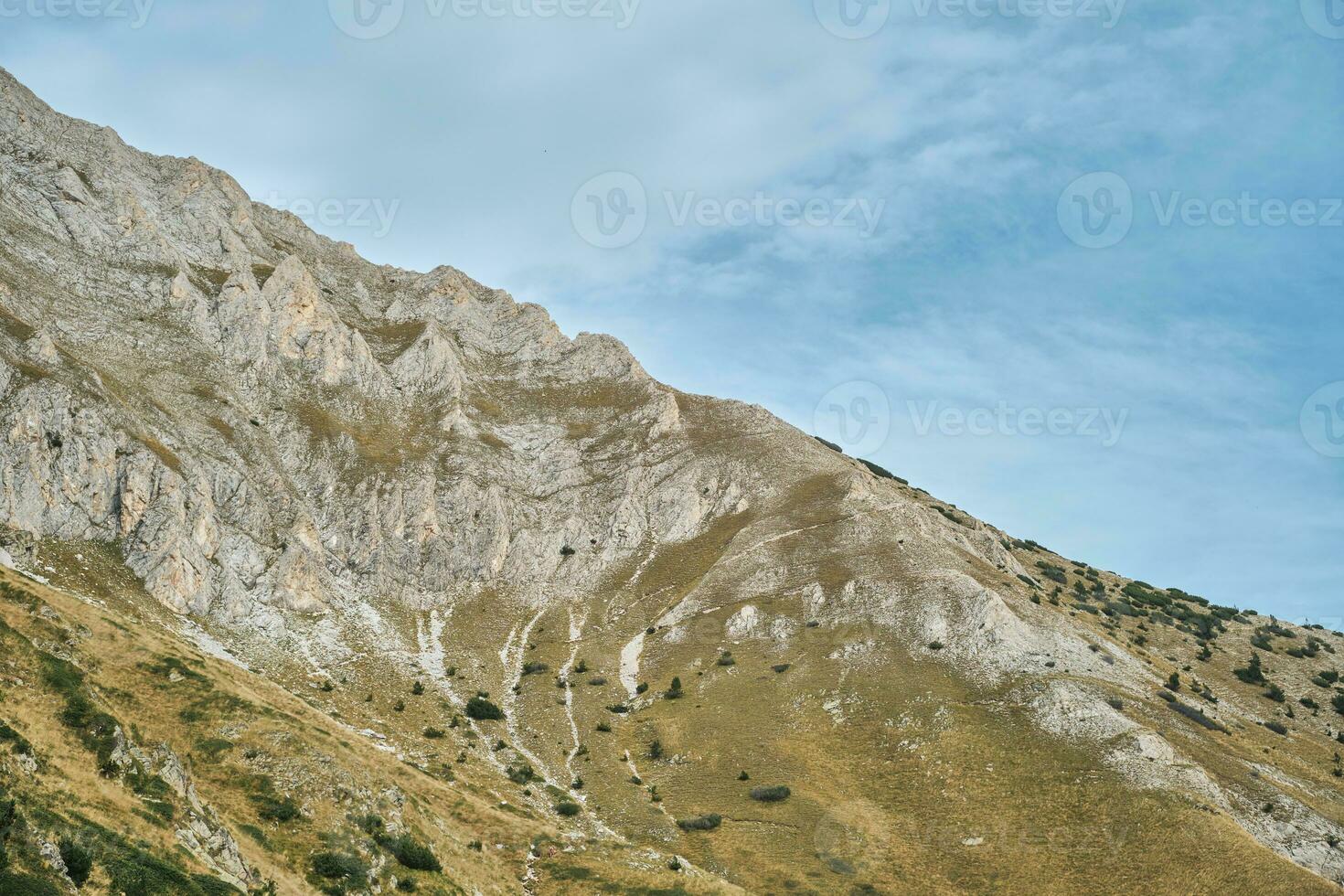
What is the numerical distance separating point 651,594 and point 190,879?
3653 inches

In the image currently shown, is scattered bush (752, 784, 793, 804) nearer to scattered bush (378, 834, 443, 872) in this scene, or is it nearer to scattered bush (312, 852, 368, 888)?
scattered bush (378, 834, 443, 872)

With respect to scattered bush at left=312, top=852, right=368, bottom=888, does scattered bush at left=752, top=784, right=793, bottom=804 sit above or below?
above

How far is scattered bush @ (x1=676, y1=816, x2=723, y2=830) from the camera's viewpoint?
64.4 metres

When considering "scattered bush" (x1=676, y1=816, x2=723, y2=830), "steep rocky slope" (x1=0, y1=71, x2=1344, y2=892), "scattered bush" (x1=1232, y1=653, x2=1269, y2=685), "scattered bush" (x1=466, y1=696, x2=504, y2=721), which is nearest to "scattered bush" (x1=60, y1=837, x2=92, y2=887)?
"steep rocky slope" (x1=0, y1=71, x2=1344, y2=892)

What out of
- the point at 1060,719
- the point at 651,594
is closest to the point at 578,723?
the point at 651,594

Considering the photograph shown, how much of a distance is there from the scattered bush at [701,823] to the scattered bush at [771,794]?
15.3 feet

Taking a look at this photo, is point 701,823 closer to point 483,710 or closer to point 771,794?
point 771,794

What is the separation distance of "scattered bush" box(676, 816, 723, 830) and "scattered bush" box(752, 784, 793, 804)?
4.67 meters

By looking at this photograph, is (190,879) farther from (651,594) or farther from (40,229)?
(40,229)

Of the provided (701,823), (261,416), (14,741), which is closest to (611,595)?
(701,823)

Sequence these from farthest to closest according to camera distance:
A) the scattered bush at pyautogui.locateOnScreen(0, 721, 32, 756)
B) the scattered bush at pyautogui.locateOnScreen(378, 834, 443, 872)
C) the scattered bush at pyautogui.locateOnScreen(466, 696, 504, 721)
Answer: the scattered bush at pyautogui.locateOnScreen(466, 696, 504, 721), the scattered bush at pyautogui.locateOnScreen(378, 834, 443, 872), the scattered bush at pyautogui.locateOnScreen(0, 721, 32, 756)

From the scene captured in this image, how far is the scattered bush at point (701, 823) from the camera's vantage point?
64.4 meters

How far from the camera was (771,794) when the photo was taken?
226ft

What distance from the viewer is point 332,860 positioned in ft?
120
